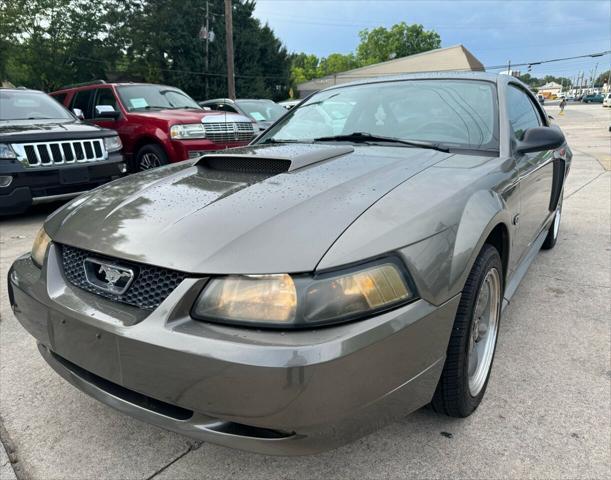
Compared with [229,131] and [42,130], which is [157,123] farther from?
[42,130]

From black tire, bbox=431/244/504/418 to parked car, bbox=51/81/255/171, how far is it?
4.91 metres

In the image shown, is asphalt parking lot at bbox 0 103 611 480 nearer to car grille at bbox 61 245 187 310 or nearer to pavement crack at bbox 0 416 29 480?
pavement crack at bbox 0 416 29 480

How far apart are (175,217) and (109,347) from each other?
1.61 ft

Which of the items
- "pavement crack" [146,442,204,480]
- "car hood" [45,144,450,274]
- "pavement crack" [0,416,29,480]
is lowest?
"pavement crack" [146,442,204,480]

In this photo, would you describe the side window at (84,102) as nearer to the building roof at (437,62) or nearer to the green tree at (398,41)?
the building roof at (437,62)

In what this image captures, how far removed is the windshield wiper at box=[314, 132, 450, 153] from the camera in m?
2.39

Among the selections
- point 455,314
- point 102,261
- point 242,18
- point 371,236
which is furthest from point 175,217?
point 242,18

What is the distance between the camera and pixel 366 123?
276cm

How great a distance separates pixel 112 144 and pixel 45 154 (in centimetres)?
91

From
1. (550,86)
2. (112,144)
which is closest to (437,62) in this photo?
(112,144)

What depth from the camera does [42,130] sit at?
205 inches

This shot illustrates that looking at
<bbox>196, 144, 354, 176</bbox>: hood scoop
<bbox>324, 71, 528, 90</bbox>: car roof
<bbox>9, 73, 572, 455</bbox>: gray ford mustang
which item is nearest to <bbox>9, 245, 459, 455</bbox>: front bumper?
<bbox>9, 73, 572, 455</bbox>: gray ford mustang

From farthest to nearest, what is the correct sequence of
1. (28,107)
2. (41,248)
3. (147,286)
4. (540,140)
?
(28,107)
(540,140)
(41,248)
(147,286)

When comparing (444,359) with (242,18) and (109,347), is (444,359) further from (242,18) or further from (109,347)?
(242,18)
